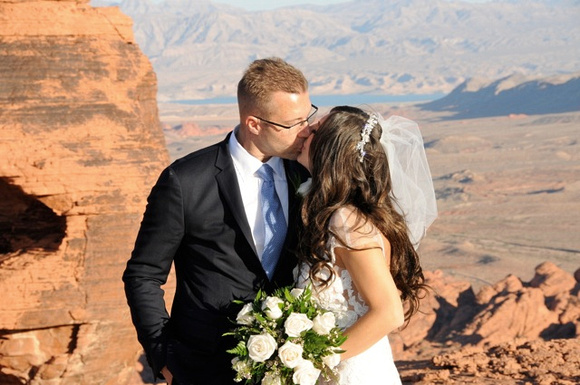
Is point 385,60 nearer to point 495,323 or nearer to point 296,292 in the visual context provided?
point 495,323

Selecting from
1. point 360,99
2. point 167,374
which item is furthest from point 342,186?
point 360,99

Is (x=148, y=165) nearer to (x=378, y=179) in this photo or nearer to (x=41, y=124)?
(x=41, y=124)

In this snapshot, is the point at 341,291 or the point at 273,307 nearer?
the point at 273,307

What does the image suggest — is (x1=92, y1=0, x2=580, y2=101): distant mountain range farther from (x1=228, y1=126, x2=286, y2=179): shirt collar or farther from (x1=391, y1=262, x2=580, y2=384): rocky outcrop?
(x1=228, y1=126, x2=286, y2=179): shirt collar

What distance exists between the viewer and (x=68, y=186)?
8188 millimetres

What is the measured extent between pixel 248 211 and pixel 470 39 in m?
193

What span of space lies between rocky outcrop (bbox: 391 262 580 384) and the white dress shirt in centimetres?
542

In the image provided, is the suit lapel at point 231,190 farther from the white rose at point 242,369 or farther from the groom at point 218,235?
the white rose at point 242,369

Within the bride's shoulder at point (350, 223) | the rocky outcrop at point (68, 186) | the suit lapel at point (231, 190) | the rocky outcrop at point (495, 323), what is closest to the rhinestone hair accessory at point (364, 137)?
the bride's shoulder at point (350, 223)

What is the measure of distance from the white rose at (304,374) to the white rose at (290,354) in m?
0.03

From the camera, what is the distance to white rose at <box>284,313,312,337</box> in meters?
3.21

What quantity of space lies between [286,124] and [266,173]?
0.29 metres

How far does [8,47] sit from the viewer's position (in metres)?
8.40

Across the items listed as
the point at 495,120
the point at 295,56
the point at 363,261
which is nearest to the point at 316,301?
the point at 363,261
